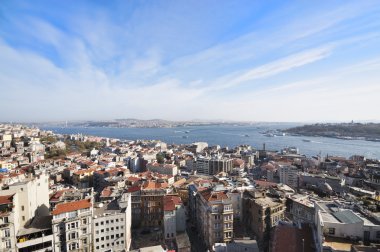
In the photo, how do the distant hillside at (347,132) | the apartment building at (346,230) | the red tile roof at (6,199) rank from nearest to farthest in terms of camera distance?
the apartment building at (346,230)
the red tile roof at (6,199)
the distant hillside at (347,132)

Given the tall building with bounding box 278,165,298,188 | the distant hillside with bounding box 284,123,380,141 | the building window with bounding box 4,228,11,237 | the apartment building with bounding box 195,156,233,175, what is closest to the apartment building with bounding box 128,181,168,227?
Result: the building window with bounding box 4,228,11,237

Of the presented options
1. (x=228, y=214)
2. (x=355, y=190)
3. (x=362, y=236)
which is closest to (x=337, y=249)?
(x=362, y=236)

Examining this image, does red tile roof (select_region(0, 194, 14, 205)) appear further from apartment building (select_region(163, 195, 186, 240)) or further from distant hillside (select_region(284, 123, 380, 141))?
distant hillside (select_region(284, 123, 380, 141))

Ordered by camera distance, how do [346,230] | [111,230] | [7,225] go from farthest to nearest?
[111,230] < [7,225] < [346,230]

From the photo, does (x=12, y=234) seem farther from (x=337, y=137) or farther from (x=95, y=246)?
(x=337, y=137)

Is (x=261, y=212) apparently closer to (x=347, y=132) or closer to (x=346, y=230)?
(x=346, y=230)

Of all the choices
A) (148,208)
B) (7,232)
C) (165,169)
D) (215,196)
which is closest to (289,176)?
(165,169)

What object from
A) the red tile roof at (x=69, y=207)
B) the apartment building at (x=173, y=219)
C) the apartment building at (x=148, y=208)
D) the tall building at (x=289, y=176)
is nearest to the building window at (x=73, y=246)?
the red tile roof at (x=69, y=207)

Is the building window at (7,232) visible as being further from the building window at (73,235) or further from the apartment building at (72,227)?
the building window at (73,235)
